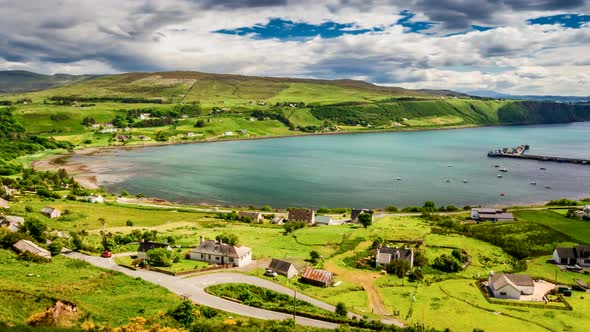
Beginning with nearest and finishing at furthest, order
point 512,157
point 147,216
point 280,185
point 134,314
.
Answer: point 134,314 → point 147,216 → point 280,185 → point 512,157

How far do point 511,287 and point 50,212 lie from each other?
6580 cm

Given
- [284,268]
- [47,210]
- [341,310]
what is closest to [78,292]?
[284,268]

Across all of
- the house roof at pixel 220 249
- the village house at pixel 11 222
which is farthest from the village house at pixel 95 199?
the house roof at pixel 220 249

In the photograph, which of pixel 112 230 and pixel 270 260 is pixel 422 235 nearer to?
pixel 270 260

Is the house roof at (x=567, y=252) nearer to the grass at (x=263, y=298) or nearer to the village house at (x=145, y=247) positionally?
the grass at (x=263, y=298)

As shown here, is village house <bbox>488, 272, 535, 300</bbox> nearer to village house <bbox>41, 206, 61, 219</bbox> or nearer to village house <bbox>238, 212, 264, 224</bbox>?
village house <bbox>238, 212, 264, 224</bbox>

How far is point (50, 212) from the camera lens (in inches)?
2768

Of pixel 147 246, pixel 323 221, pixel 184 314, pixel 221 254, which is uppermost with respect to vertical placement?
pixel 184 314

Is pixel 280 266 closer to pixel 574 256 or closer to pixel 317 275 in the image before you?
pixel 317 275

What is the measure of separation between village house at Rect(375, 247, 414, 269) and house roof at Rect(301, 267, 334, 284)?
810cm

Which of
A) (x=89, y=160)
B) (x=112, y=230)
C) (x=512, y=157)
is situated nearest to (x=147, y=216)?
(x=112, y=230)

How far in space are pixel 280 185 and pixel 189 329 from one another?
85.6 metres

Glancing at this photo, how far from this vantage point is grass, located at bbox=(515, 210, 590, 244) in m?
66.5

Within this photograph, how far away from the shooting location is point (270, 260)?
53.8 m
